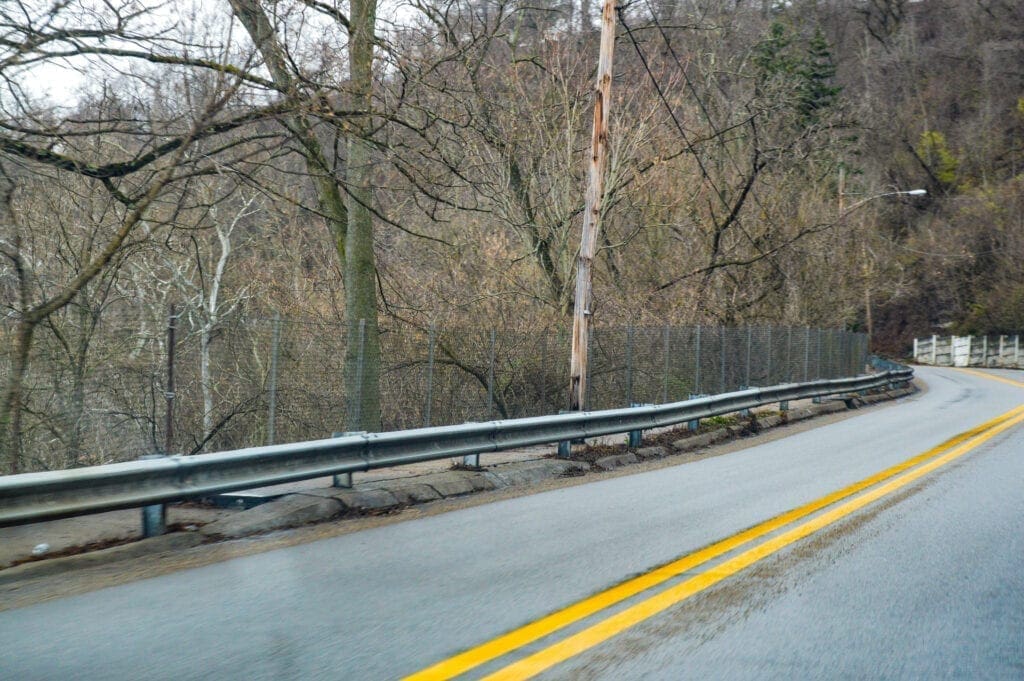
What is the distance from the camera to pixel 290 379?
1266cm

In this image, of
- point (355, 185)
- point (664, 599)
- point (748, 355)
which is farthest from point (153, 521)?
point (748, 355)

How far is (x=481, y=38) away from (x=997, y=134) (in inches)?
2306

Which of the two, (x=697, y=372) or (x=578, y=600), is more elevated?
(x=697, y=372)

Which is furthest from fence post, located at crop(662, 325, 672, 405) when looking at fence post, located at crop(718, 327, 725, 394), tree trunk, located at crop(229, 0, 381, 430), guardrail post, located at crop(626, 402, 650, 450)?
tree trunk, located at crop(229, 0, 381, 430)

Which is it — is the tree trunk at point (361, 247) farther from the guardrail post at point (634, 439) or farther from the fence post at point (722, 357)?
the fence post at point (722, 357)

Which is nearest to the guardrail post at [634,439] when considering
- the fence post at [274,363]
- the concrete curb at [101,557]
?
the fence post at [274,363]

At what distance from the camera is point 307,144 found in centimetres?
1454

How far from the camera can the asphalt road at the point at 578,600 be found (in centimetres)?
447

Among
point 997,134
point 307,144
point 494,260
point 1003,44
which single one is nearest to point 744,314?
point 494,260

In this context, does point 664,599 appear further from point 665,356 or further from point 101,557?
point 665,356

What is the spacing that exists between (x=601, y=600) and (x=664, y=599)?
1.15 feet

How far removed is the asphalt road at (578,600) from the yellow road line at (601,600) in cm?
7

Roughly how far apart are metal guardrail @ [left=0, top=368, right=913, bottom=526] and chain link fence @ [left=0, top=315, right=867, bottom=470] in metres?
1.68

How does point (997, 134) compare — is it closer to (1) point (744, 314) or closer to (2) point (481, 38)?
(1) point (744, 314)
